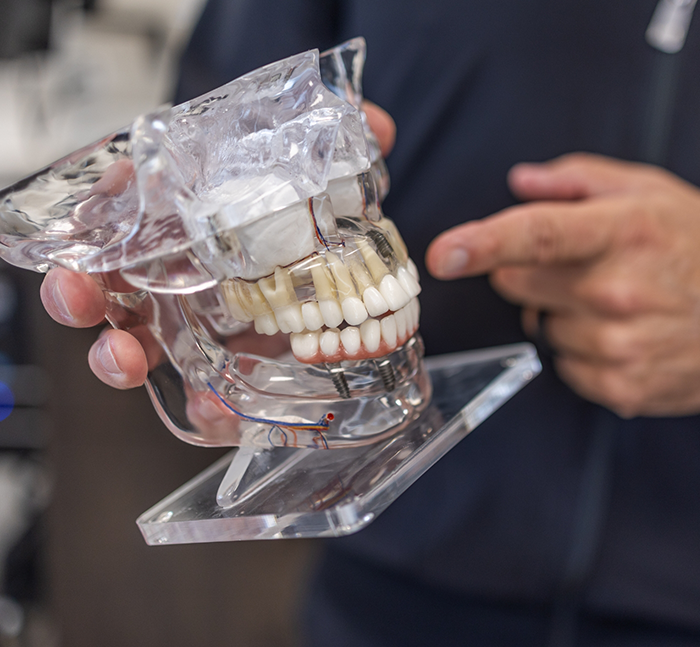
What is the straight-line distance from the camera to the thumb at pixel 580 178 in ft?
2.51

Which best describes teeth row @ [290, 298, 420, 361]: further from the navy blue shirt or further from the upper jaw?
the navy blue shirt

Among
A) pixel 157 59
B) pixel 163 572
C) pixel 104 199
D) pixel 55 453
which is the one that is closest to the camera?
pixel 104 199

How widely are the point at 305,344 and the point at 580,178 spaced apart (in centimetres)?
53

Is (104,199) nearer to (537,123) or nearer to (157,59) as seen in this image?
(537,123)

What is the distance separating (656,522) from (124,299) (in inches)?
30.8

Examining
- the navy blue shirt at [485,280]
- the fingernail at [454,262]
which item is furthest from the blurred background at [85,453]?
the fingernail at [454,262]

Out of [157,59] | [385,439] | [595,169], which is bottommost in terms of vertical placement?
[385,439]

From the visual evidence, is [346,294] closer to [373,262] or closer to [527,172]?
[373,262]

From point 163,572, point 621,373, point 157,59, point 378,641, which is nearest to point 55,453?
point 163,572

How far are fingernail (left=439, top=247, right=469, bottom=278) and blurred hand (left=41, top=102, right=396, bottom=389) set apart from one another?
33 centimetres

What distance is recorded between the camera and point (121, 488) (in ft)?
4.55

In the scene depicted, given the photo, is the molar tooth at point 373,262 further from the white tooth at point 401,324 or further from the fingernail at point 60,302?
the fingernail at point 60,302

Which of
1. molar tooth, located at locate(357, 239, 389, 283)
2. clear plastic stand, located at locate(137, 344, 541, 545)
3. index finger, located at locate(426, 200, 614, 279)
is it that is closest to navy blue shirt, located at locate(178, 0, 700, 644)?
index finger, located at locate(426, 200, 614, 279)

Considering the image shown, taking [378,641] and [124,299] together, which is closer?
[124,299]
